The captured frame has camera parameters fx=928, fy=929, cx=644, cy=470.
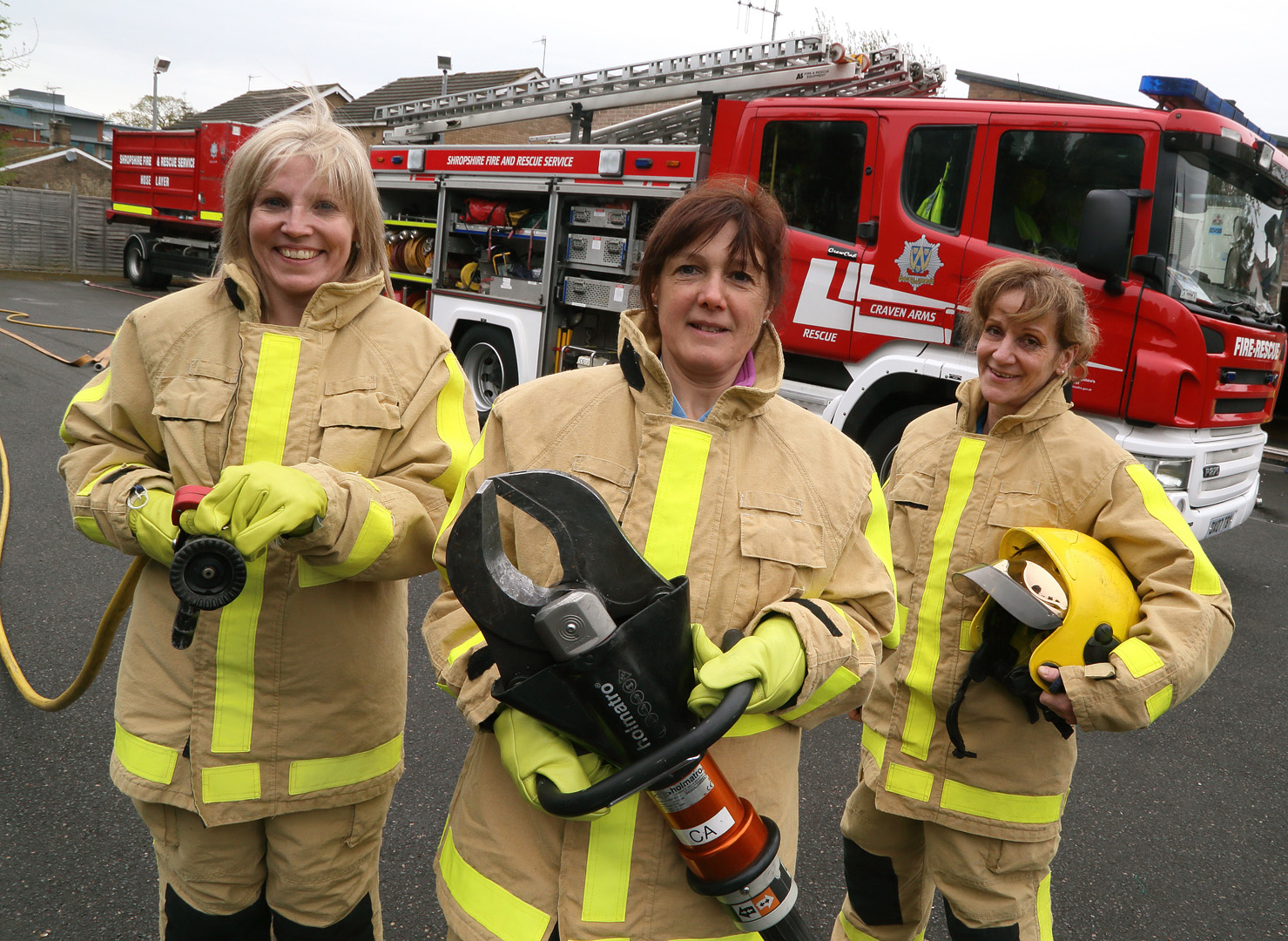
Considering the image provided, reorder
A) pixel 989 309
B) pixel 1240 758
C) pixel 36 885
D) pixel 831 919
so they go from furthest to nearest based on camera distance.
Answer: pixel 1240 758
pixel 831 919
pixel 36 885
pixel 989 309

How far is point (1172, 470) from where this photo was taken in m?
4.88

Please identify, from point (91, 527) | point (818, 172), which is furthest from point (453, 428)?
point (818, 172)

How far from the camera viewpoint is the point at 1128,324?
16.0 feet

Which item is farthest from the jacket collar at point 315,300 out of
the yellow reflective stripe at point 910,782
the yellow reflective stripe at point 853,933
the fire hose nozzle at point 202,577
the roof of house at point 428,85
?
the roof of house at point 428,85

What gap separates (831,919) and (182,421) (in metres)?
2.21

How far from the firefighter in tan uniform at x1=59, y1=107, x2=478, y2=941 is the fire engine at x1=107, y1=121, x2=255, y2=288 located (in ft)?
56.6

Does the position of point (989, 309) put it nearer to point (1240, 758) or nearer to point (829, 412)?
point (1240, 758)

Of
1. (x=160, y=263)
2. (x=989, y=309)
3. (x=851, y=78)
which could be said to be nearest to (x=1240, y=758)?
(x=989, y=309)

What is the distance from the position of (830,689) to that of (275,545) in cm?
103

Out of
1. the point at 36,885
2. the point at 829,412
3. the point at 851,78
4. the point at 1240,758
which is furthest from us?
the point at 851,78

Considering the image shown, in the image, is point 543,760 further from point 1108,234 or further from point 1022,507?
point 1108,234

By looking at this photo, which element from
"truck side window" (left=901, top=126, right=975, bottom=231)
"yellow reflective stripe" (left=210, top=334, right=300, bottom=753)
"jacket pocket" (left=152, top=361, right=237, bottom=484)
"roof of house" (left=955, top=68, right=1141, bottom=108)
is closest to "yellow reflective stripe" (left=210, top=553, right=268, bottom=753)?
"yellow reflective stripe" (left=210, top=334, right=300, bottom=753)

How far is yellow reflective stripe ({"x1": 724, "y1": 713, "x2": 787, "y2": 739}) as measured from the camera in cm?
147

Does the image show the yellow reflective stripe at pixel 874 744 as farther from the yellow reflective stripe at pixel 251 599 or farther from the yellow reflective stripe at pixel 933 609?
the yellow reflective stripe at pixel 251 599
